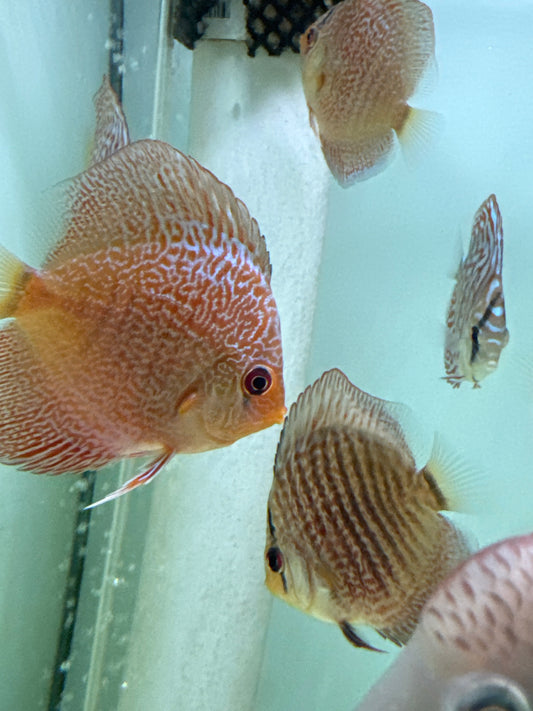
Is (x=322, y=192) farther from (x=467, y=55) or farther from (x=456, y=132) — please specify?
(x=467, y=55)

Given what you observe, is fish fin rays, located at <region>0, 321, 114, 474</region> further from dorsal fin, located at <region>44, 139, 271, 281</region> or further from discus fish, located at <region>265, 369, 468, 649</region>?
discus fish, located at <region>265, 369, 468, 649</region>

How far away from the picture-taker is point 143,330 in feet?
2.21

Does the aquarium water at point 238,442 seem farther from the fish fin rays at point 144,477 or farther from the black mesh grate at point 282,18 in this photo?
the fish fin rays at point 144,477

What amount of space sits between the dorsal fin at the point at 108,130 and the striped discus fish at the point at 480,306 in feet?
1.70

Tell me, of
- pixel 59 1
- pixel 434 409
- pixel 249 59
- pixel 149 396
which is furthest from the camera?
pixel 434 409

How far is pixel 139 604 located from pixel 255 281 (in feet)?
3.51

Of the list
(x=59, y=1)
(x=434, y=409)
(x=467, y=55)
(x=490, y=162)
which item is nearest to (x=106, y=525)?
(x=434, y=409)

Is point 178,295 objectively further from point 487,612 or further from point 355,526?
point 487,612

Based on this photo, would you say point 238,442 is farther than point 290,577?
Yes

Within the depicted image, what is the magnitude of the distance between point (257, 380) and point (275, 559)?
0.20 m

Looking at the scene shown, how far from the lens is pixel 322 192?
5.29 feet

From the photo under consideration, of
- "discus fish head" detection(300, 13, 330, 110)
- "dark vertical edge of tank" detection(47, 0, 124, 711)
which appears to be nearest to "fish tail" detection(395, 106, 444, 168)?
"discus fish head" detection(300, 13, 330, 110)

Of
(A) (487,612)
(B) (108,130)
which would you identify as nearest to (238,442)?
(B) (108,130)

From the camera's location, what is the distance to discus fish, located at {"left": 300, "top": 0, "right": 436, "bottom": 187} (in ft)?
3.68
